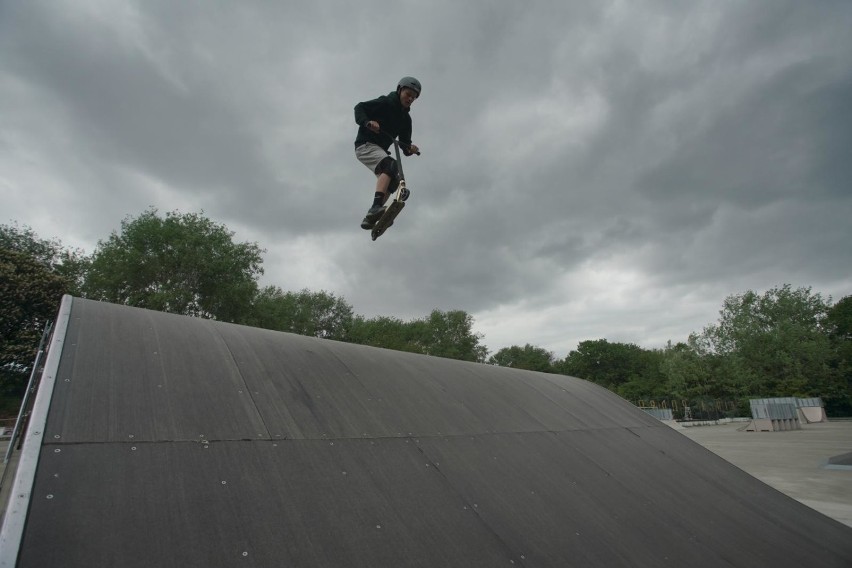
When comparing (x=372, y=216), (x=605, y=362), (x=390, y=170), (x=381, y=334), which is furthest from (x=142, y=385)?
(x=605, y=362)

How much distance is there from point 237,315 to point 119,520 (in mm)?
33471

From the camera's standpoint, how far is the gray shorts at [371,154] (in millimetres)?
5516

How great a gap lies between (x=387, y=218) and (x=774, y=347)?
57.8m

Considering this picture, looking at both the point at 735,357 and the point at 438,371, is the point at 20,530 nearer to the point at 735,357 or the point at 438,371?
the point at 438,371

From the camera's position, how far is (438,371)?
5.42 metres

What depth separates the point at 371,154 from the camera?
5.57m

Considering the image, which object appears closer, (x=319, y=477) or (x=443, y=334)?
(x=319, y=477)

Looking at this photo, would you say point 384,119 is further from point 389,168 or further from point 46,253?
point 46,253

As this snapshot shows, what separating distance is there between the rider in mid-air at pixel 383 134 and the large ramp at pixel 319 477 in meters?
1.88

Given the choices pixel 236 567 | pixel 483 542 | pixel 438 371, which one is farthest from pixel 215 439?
pixel 438 371

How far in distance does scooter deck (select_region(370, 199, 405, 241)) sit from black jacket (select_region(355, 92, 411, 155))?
97 cm

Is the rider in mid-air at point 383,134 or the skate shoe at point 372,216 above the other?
the rider in mid-air at point 383,134

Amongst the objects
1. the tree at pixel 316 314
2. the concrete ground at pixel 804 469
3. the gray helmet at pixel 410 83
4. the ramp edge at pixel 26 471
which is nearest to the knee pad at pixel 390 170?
the gray helmet at pixel 410 83

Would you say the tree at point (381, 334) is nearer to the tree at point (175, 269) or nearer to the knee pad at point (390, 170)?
the tree at point (175, 269)
